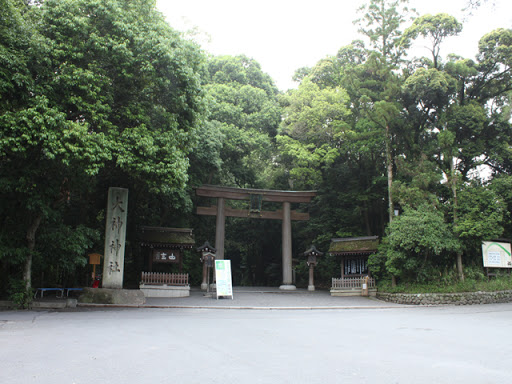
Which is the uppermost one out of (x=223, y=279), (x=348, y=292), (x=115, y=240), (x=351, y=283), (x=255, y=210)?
(x=255, y=210)

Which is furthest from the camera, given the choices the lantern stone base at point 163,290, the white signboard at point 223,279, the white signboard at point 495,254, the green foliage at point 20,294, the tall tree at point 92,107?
the lantern stone base at point 163,290

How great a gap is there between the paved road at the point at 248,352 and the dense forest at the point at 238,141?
492 cm

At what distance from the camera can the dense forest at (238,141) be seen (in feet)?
38.9

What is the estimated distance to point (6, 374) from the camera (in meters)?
4.64

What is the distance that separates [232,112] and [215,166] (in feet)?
18.9

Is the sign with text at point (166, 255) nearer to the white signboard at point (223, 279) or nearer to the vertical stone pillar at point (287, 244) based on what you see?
the white signboard at point (223, 279)

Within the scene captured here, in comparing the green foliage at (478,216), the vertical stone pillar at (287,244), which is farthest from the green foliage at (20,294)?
the green foliage at (478,216)

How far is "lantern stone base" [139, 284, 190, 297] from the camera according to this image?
18.9 metres

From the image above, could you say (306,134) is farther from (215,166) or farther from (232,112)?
(215,166)

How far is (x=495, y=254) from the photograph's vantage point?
719 inches

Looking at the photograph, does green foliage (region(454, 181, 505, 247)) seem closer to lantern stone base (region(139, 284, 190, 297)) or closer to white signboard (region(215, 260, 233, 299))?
white signboard (region(215, 260, 233, 299))

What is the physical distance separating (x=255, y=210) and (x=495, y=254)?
12.7 meters

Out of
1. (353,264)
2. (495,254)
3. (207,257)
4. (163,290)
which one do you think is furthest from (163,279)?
(495,254)

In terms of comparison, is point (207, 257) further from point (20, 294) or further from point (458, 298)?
point (458, 298)
